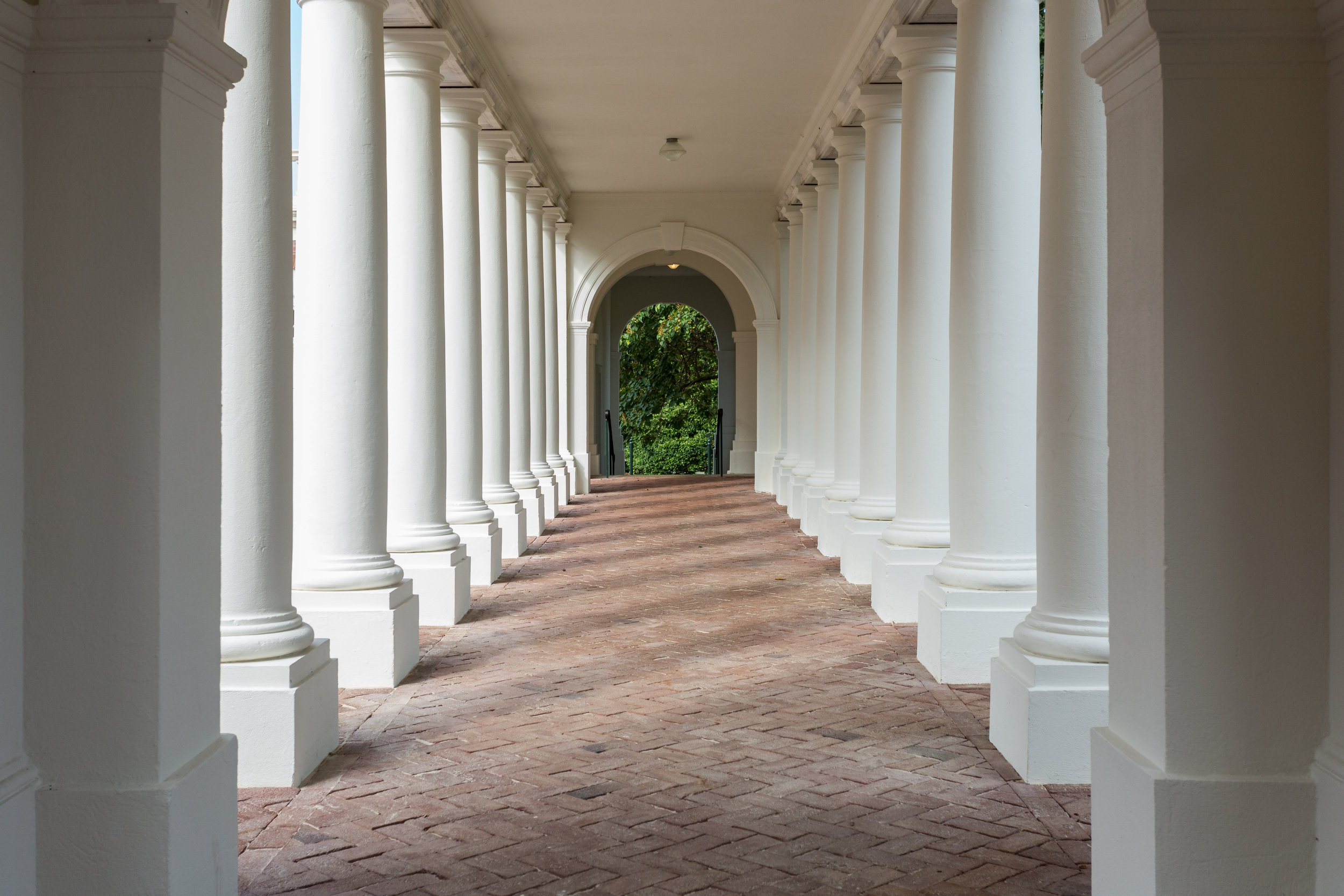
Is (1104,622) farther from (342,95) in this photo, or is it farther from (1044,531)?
(342,95)

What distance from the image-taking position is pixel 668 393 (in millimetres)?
50438

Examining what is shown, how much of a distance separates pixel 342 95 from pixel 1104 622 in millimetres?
5949

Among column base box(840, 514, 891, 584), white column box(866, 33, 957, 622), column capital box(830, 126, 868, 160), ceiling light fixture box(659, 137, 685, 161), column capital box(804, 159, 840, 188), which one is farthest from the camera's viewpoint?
ceiling light fixture box(659, 137, 685, 161)

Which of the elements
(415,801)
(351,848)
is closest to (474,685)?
(415,801)

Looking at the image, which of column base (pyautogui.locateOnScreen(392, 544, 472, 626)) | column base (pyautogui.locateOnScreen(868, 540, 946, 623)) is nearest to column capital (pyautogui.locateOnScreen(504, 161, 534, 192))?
column base (pyautogui.locateOnScreen(392, 544, 472, 626))

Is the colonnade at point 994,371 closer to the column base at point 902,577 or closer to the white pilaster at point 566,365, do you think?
the column base at point 902,577

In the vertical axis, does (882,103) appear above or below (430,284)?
above

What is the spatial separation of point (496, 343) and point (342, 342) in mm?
6593

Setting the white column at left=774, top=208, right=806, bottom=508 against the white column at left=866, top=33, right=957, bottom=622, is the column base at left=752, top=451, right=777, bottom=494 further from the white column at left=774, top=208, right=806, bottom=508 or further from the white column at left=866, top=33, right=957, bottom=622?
the white column at left=866, top=33, right=957, bottom=622

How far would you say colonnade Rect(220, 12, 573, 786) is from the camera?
233 inches

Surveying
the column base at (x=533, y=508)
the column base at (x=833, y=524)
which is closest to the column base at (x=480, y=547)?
the column base at (x=533, y=508)

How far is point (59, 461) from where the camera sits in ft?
13.3

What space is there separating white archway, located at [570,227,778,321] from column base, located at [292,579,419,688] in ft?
57.7

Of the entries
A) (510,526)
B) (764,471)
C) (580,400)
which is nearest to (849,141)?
(510,526)
